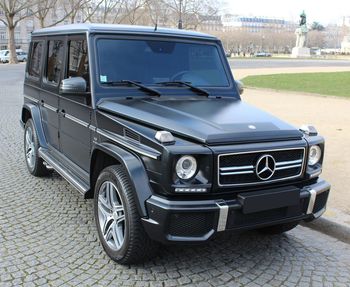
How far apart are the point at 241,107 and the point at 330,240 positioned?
1651 millimetres

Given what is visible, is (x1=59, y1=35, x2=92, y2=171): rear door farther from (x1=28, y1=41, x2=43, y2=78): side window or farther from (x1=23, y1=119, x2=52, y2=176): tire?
(x1=28, y1=41, x2=43, y2=78): side window

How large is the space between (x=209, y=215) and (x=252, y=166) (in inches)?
20.9

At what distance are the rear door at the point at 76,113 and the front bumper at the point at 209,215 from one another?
145 cm

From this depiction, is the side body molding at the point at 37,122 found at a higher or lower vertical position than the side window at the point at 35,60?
lower


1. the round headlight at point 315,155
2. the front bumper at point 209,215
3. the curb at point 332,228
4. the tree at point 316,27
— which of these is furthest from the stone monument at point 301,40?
the tree at point 316,27

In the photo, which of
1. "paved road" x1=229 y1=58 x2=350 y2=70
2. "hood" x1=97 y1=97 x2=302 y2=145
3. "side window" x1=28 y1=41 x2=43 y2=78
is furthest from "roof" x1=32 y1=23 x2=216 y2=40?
"paved road" x1=229 y1=58 x2=350 y2=70

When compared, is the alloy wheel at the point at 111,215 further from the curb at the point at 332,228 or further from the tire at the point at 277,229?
the curb at the point at 332,228

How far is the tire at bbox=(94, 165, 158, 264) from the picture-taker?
3.49 meters

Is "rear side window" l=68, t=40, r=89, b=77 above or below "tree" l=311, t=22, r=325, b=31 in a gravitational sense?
below

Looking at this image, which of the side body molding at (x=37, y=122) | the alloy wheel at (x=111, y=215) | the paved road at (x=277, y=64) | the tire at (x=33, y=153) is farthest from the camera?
the paved road at (x=277, y=64)

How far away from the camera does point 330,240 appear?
456 cm

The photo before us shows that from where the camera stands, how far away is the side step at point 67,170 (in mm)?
4392

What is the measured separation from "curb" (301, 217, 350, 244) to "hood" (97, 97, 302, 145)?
55.2 inches

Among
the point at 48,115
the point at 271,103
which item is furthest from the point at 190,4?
the point at 48,115
